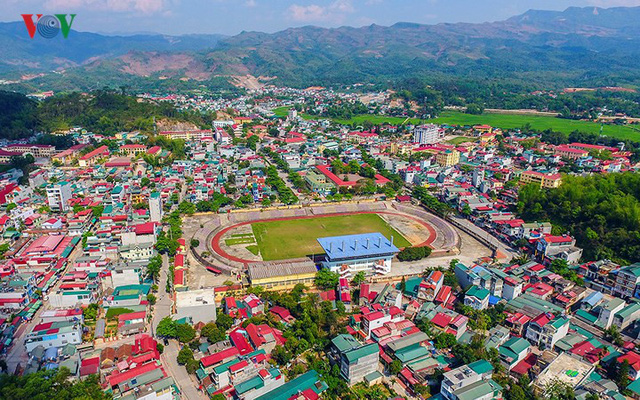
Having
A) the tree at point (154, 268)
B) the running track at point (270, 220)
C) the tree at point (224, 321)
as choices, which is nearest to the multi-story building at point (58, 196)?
the running track at point (270, 220)

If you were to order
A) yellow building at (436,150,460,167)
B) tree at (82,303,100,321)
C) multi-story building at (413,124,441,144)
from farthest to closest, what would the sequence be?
multi-story building at (413,124,441,144) < yellow building at (436,150,460,167) < tree at (82,303,100,321)

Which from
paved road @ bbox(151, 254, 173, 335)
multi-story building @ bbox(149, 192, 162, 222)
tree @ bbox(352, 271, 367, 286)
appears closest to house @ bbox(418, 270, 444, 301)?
tree @ bbox(352, 271, 367, 286)

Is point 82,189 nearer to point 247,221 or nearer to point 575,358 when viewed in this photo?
point 247,221

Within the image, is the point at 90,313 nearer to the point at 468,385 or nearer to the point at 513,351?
the point at 468,385

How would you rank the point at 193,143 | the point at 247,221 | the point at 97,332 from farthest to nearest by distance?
1. the point at 193,143
2. the point at 247,221
3. the point at 97,332

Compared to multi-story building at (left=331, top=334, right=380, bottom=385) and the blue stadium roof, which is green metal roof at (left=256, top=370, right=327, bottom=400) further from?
the blue stadium roof

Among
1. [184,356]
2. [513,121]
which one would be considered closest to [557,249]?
[184,356]

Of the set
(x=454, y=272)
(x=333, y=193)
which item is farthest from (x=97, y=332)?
(x=333, y=193)
